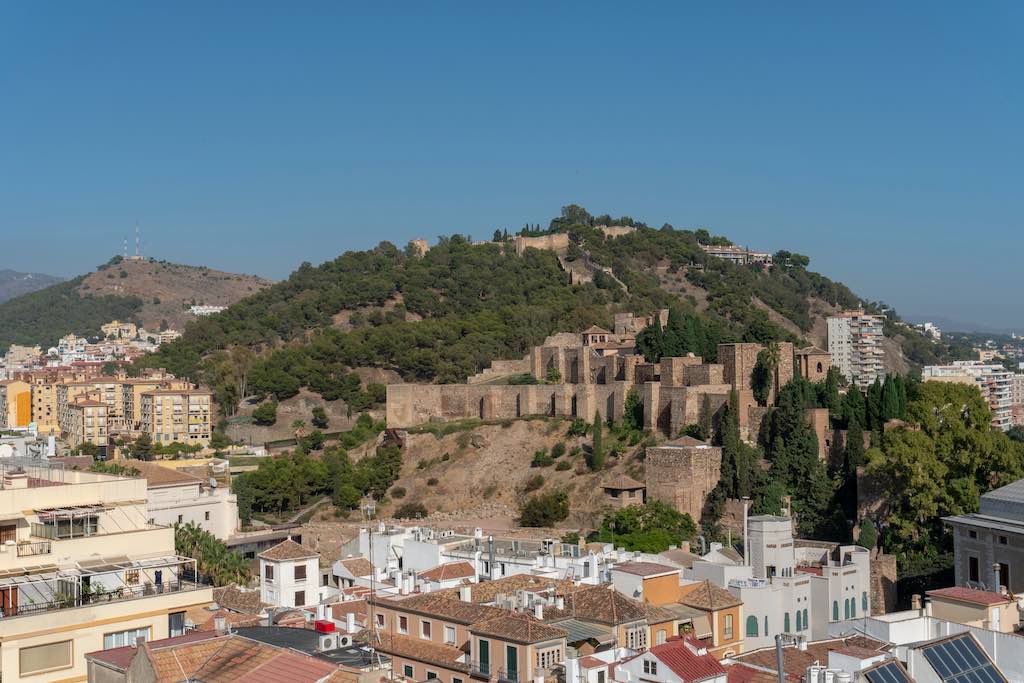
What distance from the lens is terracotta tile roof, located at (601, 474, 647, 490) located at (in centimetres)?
3198

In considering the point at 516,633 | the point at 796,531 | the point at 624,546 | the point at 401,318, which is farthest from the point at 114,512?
the point at 401,318

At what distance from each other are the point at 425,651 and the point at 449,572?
5.70 m

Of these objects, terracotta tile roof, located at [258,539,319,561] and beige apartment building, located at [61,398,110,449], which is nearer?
terracotta tile roof, located at [258,539,319,561]

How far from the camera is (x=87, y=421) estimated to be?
54.6 m

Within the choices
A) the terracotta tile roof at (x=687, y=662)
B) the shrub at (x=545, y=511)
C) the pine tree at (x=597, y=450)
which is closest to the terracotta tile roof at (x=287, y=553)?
the shrub at (x=545, y=511)

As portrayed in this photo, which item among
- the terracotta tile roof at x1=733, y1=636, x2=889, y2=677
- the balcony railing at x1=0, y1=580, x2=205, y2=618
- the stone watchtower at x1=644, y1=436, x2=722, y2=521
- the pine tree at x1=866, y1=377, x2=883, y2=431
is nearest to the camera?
the balcony railing at x1=0, y1=580, x2=205, y2=618

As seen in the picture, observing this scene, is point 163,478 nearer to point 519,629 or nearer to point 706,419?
point 706,419

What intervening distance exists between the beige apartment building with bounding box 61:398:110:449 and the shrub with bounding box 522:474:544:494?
2417 cm

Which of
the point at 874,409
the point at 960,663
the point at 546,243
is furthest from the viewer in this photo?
the point at 546,243

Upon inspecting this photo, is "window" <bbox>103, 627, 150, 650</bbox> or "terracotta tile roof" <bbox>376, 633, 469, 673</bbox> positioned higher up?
"window" <bbox>103, 627, 150, 650</bbox>

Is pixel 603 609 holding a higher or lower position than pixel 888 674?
lower

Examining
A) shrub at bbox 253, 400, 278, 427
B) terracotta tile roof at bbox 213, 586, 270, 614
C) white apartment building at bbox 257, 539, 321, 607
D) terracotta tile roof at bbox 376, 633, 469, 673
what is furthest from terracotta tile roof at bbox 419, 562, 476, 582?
shrub at bbox 253, 400, 278, 427

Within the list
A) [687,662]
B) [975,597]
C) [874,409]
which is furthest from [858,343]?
[687,662]

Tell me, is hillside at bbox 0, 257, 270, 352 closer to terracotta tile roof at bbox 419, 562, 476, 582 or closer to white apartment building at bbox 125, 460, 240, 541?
white apartment building at bbox 125, 460, 240, 541
